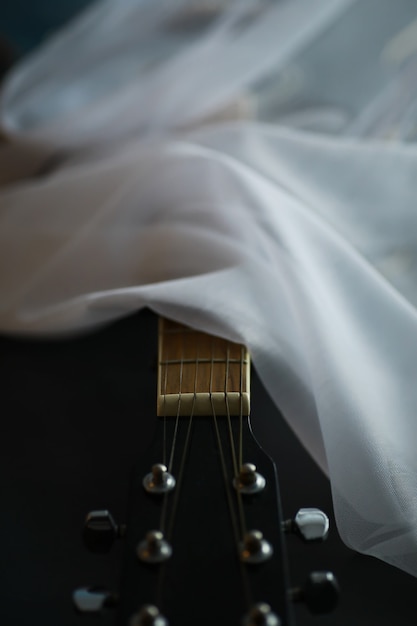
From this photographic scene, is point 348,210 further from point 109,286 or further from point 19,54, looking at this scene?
point 19,54

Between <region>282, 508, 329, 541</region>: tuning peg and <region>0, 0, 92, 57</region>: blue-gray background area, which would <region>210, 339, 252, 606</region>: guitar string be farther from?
<region>0, 0, 92, 57</region>: blue-gray background area

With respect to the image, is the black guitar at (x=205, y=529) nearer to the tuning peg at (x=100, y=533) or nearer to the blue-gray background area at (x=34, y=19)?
the tuning peg at (x=100, y=533)

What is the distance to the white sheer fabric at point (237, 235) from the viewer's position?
56 centimetres

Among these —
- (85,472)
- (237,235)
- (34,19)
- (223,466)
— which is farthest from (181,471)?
(34,19)

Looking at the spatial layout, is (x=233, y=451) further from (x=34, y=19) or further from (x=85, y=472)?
(x=34, y=19)

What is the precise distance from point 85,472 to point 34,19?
0.75 m

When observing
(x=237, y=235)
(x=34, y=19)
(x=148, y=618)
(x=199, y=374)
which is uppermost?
A: (x=34, y=19)

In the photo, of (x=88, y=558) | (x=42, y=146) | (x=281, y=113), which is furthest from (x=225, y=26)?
(x=88, y=558)

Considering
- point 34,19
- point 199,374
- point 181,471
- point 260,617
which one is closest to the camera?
point 260,617

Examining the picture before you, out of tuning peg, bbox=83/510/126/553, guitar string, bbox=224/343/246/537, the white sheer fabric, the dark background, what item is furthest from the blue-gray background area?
tuning peg, bbox=83/510/126/553

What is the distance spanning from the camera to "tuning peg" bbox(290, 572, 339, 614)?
0.42 meters

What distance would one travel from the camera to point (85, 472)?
0.62m

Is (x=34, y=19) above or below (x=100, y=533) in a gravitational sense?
above

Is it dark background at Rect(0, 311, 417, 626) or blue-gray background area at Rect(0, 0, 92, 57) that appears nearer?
dark background at Rect(0, 311, 417, 626)
